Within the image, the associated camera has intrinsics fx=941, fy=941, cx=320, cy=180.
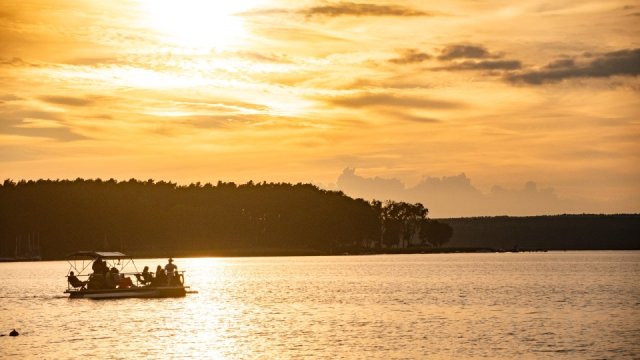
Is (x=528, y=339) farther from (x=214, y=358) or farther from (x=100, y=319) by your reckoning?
(x=100, y=319)

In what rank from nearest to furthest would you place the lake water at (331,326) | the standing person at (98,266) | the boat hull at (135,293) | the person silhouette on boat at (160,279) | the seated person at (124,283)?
the lake water at (331,326), the standing person at (98,266), the boat hull at (135,293), the seated person at (124,283), the person silhouette on boat at (160,279)

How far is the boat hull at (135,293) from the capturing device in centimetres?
9806

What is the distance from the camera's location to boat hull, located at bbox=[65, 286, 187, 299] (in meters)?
98.1

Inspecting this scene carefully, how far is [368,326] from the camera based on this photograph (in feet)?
264

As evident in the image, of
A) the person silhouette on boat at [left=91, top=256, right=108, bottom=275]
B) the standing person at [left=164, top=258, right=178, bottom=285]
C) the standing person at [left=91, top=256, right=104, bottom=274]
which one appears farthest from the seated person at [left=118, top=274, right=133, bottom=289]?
the standing person at [left=164, top=258, right=178, bottom=285]

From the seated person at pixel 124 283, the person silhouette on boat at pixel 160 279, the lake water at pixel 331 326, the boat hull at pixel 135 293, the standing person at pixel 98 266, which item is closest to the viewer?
the lake water at pixel 331 326

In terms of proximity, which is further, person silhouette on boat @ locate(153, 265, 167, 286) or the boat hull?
person silhouette on boat @ locate(153, 265, 167, 286)

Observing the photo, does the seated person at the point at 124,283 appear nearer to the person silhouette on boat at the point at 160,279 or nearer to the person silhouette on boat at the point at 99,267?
the person silhouette on boat at the point at 99,267

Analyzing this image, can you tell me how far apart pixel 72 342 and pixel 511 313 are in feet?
148

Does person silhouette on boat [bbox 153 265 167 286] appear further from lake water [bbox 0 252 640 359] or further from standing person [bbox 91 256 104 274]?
standing person [bbox 91 256 104 274]

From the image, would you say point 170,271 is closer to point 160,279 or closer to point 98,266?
point 160,279

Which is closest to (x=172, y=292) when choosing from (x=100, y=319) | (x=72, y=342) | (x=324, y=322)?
(x=100, y=319)

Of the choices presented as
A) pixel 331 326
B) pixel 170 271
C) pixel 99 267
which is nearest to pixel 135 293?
pixel 99 267

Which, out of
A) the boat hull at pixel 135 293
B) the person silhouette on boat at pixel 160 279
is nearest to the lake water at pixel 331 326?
the boat hull at pixel 135 293
